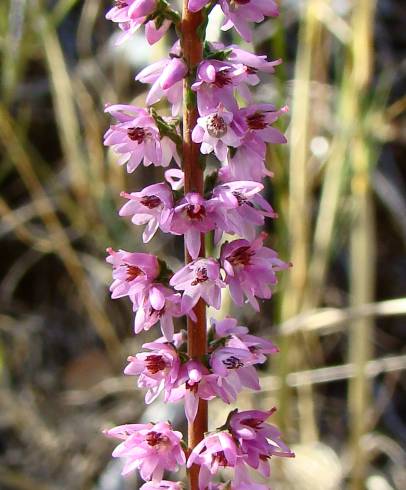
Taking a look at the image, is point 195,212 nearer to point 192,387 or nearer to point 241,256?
point 241,256

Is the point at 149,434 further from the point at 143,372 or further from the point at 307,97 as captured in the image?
the point at 307,97

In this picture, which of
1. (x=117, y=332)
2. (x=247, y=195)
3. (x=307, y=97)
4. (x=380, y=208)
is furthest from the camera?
(x=380, y=208)

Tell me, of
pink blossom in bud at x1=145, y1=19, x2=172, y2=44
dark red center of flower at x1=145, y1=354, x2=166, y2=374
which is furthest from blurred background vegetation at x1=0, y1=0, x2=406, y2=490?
dark red center of flower at x1=145, y1=354, x2=166, y2=374

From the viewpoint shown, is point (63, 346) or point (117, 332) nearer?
point (117, 332)

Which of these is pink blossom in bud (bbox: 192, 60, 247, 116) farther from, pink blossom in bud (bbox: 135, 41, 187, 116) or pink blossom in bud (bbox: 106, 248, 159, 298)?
pink blossom in bud (bbox: 106, 248, 159, 298)

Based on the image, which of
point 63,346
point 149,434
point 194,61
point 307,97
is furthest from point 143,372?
point 63,346

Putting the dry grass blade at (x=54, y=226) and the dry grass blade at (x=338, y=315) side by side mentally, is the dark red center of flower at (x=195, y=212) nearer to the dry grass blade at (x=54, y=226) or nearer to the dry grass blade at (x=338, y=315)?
the dry grass blade at (x=338, y=315)

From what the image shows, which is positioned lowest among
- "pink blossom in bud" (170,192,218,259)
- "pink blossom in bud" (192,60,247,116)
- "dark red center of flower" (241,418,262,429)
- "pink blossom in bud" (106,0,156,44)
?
"dark red center of flower" (241,418,262,429)
